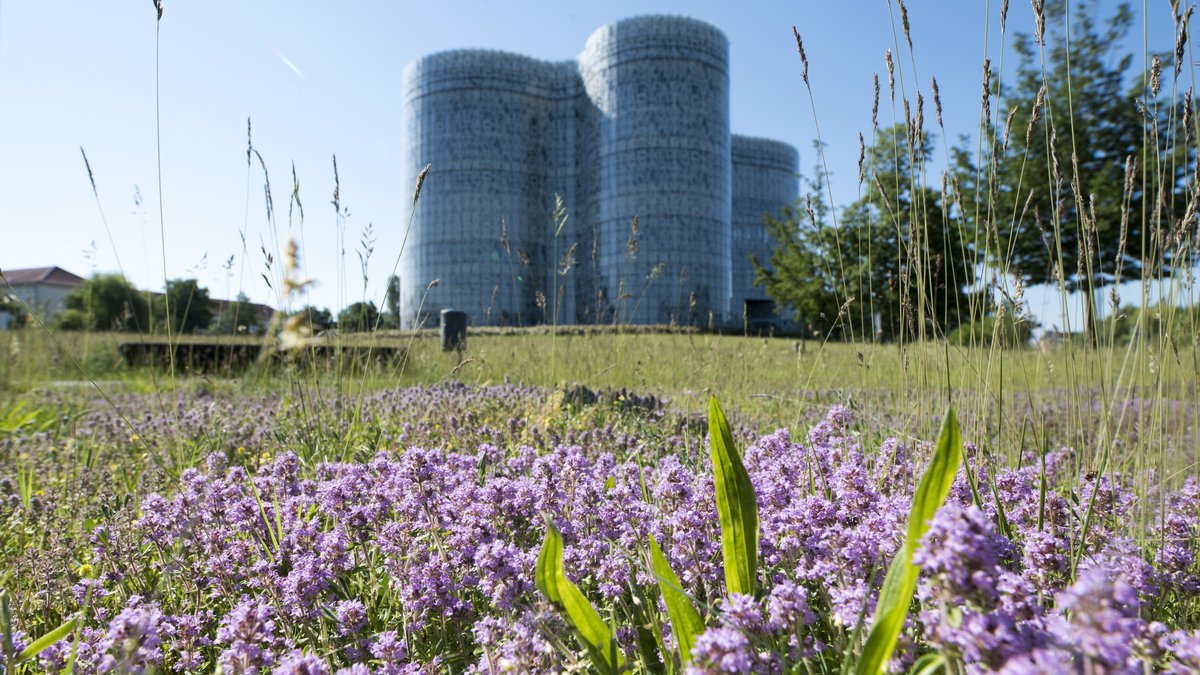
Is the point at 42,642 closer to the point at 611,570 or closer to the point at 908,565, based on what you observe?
the point at 611,570

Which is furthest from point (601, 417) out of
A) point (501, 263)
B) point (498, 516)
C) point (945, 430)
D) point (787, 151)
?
point (787, 151)

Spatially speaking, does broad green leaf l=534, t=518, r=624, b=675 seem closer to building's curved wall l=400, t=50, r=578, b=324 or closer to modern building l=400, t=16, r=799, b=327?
modern building l=400, t=16, r=799, b=327

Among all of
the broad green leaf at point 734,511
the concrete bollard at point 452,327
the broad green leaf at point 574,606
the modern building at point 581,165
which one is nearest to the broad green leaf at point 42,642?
the broad green leaf at point 574,606

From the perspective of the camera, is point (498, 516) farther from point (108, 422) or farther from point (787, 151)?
point (787, 151)

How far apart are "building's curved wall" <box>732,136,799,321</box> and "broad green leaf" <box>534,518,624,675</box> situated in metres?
61.6

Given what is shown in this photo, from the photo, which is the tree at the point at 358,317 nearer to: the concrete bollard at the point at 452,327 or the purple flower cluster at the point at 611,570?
the purple flower cluster at the point at 611,570

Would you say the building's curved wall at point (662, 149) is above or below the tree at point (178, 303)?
above

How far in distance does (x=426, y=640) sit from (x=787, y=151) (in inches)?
2735

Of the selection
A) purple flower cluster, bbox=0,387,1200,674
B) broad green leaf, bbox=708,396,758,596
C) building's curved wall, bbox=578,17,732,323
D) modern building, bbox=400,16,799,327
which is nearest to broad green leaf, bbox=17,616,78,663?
purple flower cluster, bbox=0,387,1200,674

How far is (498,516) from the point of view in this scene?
1.68m

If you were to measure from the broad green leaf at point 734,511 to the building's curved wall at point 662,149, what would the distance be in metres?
45.0

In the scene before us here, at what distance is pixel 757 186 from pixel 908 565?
66667 millimetres

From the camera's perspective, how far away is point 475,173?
50.1 meters

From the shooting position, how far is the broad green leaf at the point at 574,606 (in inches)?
42.0
